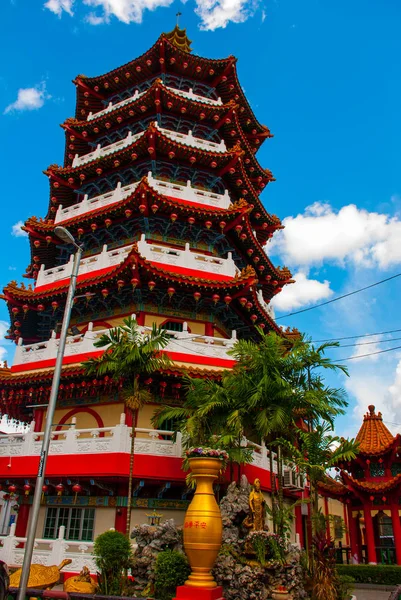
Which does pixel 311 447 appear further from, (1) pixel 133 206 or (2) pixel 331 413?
(1) pixel 133 206

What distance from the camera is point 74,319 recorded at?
2344cm

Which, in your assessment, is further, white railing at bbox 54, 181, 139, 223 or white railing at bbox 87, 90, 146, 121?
white railing at bbox 87, 90, 146, 121

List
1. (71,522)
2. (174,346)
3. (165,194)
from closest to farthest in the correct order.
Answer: (71,522), (174,346), (165,194)

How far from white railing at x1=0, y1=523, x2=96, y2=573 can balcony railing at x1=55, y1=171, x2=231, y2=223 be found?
15078 millimetres

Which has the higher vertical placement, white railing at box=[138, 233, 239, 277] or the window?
white railing at box=[138, 233, 239, 277]

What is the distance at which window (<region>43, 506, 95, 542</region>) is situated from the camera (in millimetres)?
17984

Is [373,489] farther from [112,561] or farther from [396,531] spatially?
[112,561]

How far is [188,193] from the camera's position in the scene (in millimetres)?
24219

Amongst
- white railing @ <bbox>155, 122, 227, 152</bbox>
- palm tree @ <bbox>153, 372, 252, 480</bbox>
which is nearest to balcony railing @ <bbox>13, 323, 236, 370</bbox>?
palm tree @ <bbox>153, 372, 252, 480</bbox>

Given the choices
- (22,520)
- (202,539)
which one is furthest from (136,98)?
(202,539)

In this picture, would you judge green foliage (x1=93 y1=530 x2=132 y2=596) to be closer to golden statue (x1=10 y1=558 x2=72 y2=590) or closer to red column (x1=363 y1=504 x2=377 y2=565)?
golden statue (x1=10 y1=558 x2=72 y2=590)

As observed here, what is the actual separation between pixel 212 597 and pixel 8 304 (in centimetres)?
1685

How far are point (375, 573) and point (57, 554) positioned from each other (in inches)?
584

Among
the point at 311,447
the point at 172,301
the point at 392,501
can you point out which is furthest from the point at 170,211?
the point at 392,501
